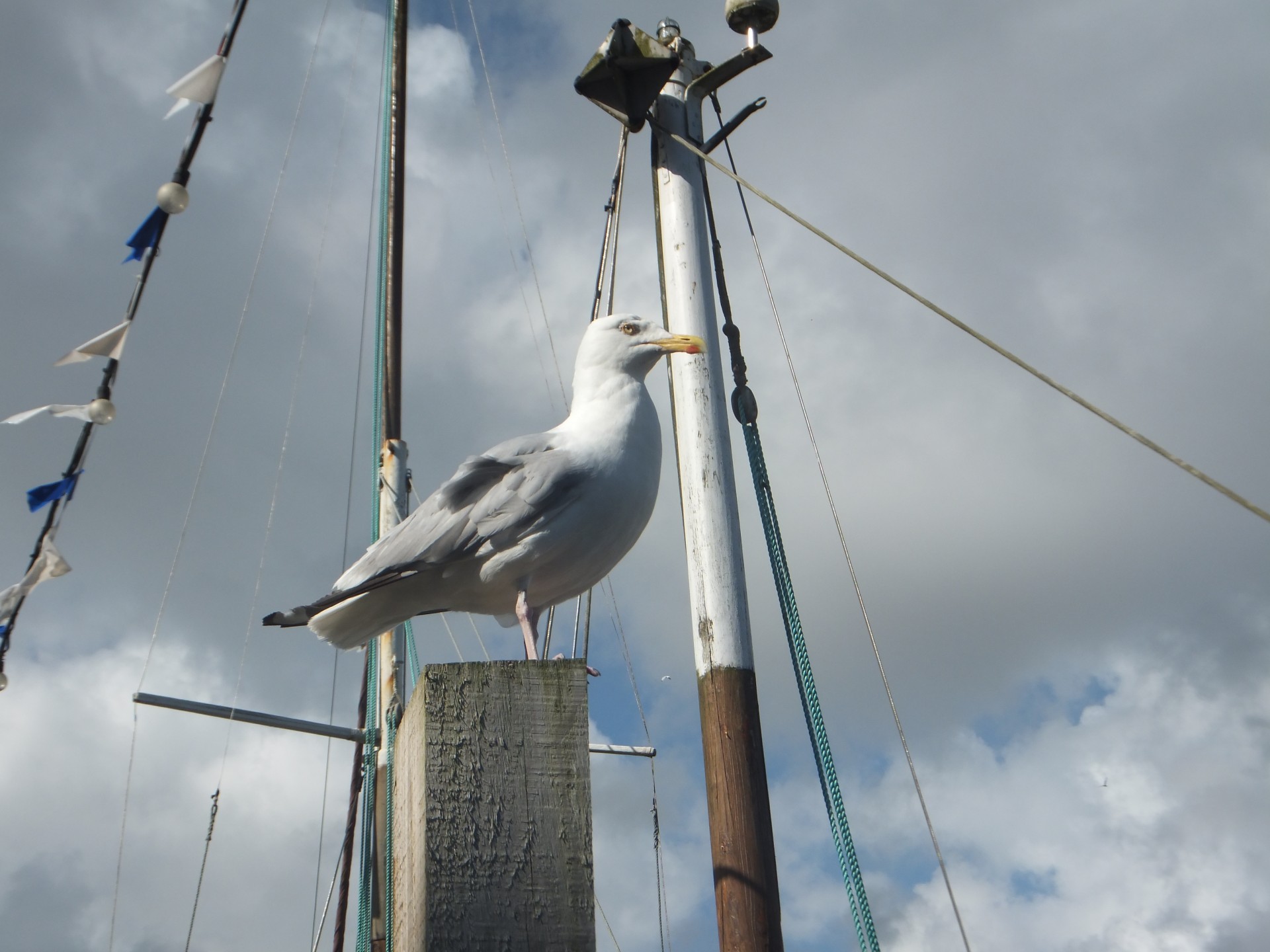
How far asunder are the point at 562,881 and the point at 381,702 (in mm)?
9775

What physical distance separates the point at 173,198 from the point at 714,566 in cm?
314

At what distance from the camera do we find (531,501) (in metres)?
3.95

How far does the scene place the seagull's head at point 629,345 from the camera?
4.77 metres

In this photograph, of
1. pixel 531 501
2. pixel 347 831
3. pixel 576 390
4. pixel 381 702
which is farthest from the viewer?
pixel 347 831

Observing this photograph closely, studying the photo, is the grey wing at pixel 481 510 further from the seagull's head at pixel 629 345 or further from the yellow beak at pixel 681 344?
the yellow beak at pixel 681 344

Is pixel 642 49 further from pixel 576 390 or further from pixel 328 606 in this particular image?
pixel 328 606

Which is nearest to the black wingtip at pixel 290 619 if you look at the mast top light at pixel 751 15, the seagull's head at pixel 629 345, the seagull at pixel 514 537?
the seagull at pixel 514 537

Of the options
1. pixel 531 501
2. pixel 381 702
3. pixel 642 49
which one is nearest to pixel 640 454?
pixel 531 501

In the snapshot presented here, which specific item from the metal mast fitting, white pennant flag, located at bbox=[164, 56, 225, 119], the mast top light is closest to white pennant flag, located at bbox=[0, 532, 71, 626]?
white pennant flag, located at bbox=[164, 56, 225, 119]

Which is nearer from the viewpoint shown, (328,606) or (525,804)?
(525,804)

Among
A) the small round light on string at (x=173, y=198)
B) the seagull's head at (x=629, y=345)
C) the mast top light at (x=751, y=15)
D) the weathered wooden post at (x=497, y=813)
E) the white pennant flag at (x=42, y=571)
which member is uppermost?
the mast top light at (x=751, y=15)

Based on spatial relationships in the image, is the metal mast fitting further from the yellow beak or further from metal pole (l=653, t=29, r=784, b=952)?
the yellow beak

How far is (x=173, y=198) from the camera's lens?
5.54 meters

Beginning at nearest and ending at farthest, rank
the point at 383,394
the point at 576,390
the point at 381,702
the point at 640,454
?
the point at 640,454 → the point at 576,390 → the point at 381,702 → the point at 383,394
